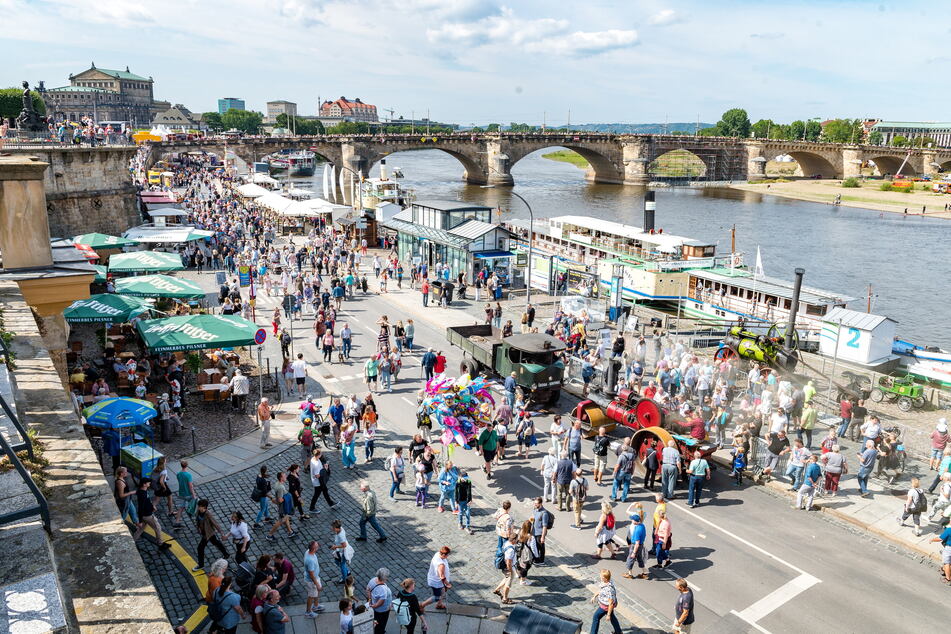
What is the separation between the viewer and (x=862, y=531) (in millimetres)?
14242

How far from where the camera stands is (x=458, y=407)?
49.1 feet

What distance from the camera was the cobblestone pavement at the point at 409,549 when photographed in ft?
38.1

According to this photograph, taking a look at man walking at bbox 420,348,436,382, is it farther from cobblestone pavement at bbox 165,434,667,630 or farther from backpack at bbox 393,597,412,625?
backpack at bbox 393,597,412,625

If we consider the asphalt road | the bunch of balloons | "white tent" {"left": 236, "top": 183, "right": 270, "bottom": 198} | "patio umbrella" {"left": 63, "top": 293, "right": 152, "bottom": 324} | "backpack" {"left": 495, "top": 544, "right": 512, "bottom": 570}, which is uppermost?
"white tent" {"left": 236, "top": 183, "right": 270, "bottom": 198}

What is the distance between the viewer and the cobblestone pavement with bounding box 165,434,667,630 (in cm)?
1161

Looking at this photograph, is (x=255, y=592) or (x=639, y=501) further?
(x=639, y=501)

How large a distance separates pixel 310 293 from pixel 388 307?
345cm

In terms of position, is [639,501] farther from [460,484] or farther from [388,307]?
[388,307]

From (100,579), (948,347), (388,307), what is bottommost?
(948,347)

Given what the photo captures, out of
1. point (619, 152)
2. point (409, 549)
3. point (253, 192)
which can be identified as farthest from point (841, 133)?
point (409, 549)

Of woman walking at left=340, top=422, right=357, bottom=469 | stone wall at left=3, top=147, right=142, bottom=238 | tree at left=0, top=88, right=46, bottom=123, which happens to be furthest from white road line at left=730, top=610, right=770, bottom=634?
tree at left=0, top=88, right=46, bottom=123

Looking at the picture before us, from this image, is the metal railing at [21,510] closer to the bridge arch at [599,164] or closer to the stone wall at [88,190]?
the stone wall at [88,190]

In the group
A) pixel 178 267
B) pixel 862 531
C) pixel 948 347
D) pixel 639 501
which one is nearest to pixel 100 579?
pixel 639 501

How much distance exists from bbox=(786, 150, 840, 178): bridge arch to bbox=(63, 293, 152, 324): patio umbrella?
134484 mm
